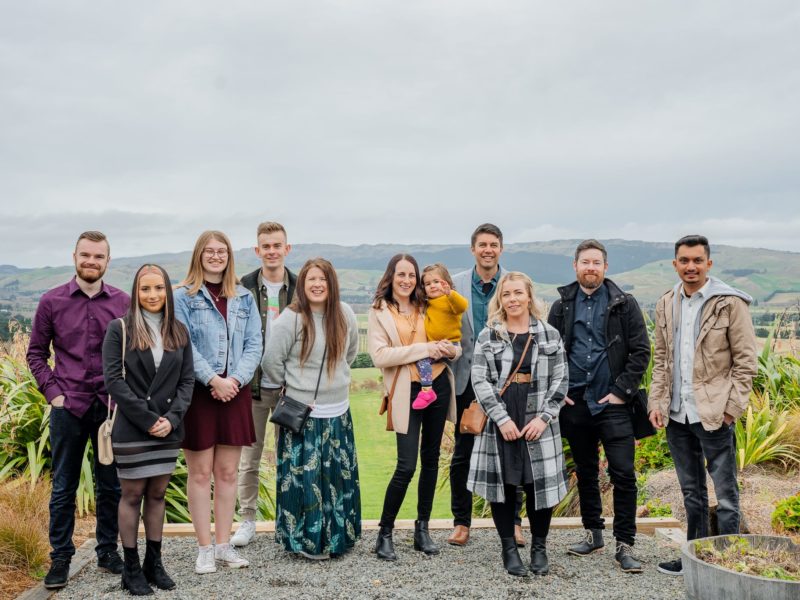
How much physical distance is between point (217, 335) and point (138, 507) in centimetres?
113

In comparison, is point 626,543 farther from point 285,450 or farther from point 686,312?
point 285,450

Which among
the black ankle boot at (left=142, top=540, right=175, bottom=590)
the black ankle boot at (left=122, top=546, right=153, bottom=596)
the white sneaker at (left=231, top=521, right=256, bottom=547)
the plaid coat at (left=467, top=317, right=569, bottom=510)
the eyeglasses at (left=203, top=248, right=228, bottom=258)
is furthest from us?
the white sneaker at (left=231, top=521, right=256, bottom=547)

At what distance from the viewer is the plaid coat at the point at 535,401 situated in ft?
13.7

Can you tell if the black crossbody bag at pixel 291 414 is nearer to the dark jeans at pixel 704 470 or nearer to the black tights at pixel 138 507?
the black tights at pixel 138 507

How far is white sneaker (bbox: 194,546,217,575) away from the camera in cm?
429

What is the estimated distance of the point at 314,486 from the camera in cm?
445

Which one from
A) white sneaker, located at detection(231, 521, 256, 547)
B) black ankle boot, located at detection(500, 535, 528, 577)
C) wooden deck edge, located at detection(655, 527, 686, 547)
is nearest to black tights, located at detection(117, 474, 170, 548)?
white sneaker, located at detection(231, 521, 256, 547)

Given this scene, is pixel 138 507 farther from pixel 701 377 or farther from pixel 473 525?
pixel 701 377

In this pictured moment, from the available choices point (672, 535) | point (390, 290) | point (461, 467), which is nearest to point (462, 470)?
point (461, 467)

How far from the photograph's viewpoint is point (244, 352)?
432 centimetres

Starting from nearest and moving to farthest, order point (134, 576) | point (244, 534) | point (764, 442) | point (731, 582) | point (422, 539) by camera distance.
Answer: point (731, 582) < point (134, 576) < point (422, 539) < point (244, 534) < point (764, 442)

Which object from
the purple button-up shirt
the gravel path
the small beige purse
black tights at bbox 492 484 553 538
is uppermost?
the purple button-up shirt

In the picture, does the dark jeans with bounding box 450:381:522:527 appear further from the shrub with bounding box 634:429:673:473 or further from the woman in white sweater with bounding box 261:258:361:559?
the shrub with bounding box 634:429:673:473

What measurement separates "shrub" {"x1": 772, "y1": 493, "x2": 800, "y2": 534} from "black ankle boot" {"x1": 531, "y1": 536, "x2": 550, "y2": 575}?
6.98 ft
